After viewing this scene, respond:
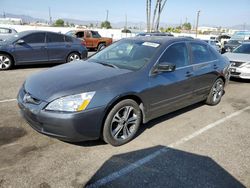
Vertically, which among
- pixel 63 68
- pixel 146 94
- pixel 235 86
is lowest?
pixel 235 86

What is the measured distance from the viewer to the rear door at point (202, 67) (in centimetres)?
509

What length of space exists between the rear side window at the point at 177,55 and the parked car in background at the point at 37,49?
262 inches

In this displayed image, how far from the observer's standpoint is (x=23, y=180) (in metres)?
2.92

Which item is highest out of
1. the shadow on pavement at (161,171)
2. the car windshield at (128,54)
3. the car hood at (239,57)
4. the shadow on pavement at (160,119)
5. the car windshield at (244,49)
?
the car windshield at (128,54)

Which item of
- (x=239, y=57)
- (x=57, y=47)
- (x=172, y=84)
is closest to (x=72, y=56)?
(x=57, y=47)

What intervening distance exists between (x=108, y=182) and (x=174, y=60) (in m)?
2.54

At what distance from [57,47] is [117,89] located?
7.52 m

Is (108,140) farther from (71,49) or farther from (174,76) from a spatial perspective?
(71,49)

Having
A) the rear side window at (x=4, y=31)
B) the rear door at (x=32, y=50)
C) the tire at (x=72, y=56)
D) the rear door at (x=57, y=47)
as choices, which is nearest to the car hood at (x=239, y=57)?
the tire at (x=72, y=56)

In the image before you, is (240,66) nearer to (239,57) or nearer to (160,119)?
(239,57)

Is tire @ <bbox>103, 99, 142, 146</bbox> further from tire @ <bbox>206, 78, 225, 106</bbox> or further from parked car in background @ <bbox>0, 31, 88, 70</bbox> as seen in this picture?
parked car in background @ <bbox>0, 31, 88, 70</bbox>

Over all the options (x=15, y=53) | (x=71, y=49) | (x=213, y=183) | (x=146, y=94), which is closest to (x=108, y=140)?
(x=146, y=94)

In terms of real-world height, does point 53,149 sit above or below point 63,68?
below

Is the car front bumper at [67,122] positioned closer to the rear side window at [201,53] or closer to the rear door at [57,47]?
the rear side window at [201,53]
